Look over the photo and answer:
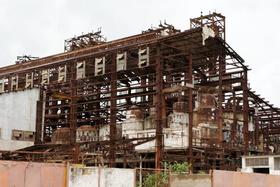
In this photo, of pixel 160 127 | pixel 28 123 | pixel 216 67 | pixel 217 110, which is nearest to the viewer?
pixel 160 127

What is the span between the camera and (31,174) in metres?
17.8

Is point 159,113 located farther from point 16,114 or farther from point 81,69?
point 16,114

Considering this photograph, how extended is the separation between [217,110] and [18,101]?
1973 cm

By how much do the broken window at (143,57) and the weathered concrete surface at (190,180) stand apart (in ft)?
71.7

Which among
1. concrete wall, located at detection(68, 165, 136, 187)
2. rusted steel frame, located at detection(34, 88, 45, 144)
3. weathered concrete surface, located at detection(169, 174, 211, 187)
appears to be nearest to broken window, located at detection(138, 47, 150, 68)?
rusted steel frame, located at detection(34, 88, 45, 144)

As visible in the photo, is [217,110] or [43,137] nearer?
[217,110]

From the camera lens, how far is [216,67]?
154ft

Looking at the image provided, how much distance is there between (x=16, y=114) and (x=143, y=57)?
48.8 ft

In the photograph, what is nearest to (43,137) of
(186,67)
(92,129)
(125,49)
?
(92,129)

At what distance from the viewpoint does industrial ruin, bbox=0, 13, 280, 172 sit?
135ft

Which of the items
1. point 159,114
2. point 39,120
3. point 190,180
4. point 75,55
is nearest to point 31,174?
point 190,180

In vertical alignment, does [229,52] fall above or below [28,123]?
above

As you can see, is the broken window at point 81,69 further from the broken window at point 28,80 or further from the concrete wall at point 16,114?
the broken window at point 28,80

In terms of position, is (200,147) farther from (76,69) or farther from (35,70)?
(35,70)
